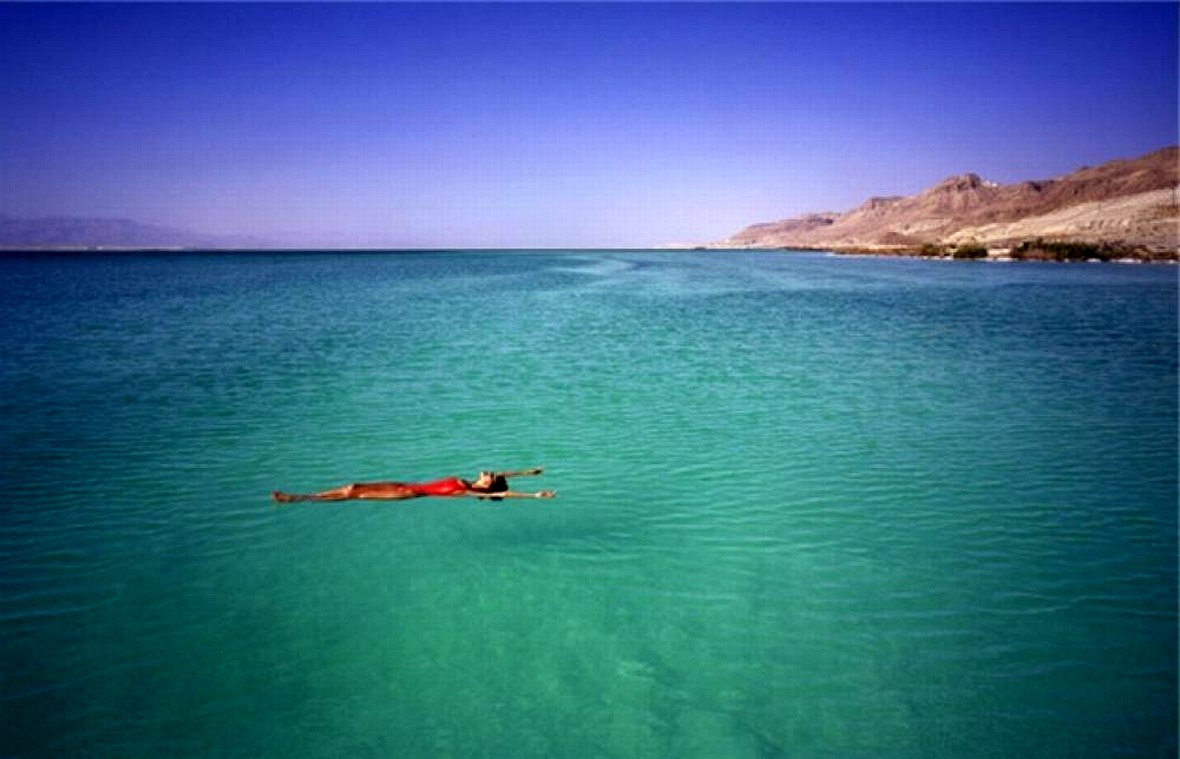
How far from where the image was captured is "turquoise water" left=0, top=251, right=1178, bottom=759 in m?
6.87

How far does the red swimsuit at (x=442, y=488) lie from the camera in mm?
12117

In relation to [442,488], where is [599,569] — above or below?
below

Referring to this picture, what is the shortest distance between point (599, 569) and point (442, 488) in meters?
3.87

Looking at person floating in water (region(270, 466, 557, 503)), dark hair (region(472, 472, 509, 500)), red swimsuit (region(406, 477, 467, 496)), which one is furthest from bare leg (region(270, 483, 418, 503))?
dark hair (region(472, 472, 509, 500))

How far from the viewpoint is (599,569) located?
32.3 feet

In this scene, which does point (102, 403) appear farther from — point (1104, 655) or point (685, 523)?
point (1104, 655)

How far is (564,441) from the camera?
1588cm

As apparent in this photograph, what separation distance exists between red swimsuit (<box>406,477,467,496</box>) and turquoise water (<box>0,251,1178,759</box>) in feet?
1.08

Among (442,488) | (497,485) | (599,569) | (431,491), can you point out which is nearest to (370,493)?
(431,491)

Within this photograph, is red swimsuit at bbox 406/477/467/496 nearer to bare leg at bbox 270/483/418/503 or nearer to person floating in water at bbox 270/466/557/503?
person floating in water at bbox 270/466/557/503

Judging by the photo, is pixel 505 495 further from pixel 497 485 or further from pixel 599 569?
pixel 599 569

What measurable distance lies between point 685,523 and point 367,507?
5.91 meters

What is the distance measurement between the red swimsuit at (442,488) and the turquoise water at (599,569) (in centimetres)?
33

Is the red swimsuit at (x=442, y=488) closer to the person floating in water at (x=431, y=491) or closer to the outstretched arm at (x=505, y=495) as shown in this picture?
the person floating in water at (x=431, y=491)
